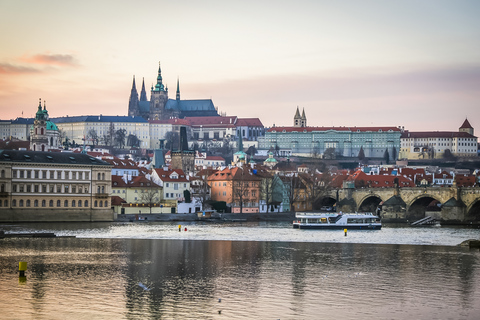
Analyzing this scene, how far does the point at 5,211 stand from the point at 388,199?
35.8 meters

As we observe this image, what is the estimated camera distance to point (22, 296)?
83.4 ft

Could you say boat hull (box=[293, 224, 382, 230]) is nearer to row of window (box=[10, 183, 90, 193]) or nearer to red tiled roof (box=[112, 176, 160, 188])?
row of window (box=[10, 183, 90, 193])

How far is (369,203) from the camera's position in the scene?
280ft

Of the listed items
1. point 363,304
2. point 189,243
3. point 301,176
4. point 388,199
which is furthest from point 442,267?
point 301,176

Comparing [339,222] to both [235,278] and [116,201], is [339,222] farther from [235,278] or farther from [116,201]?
[235,278]

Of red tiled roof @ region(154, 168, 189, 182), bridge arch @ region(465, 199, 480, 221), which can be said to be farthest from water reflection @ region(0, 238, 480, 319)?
red tiled roof @ region(154, 168, 189, 182)

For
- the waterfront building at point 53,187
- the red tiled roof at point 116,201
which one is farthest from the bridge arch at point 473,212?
the waterfront building at point 53,187

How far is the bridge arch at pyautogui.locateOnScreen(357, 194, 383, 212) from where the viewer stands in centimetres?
8356

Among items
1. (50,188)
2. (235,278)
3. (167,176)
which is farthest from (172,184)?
(235,278)

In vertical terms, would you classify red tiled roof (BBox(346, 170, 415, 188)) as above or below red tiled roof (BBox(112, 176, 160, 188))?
above

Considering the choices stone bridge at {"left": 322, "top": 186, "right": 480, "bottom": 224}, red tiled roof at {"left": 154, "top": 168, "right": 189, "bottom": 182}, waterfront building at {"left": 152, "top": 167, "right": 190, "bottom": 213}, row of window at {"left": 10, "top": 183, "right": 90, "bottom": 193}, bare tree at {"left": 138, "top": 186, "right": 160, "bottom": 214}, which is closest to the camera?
row of window at {"left": 10, "top": 183, "right": 90, "bottom": 193}

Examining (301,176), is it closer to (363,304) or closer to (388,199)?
(388,199)

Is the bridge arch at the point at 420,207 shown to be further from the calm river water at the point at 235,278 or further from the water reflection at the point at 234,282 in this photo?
the water reflection at the point at 234,282

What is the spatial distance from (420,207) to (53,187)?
112 ft
